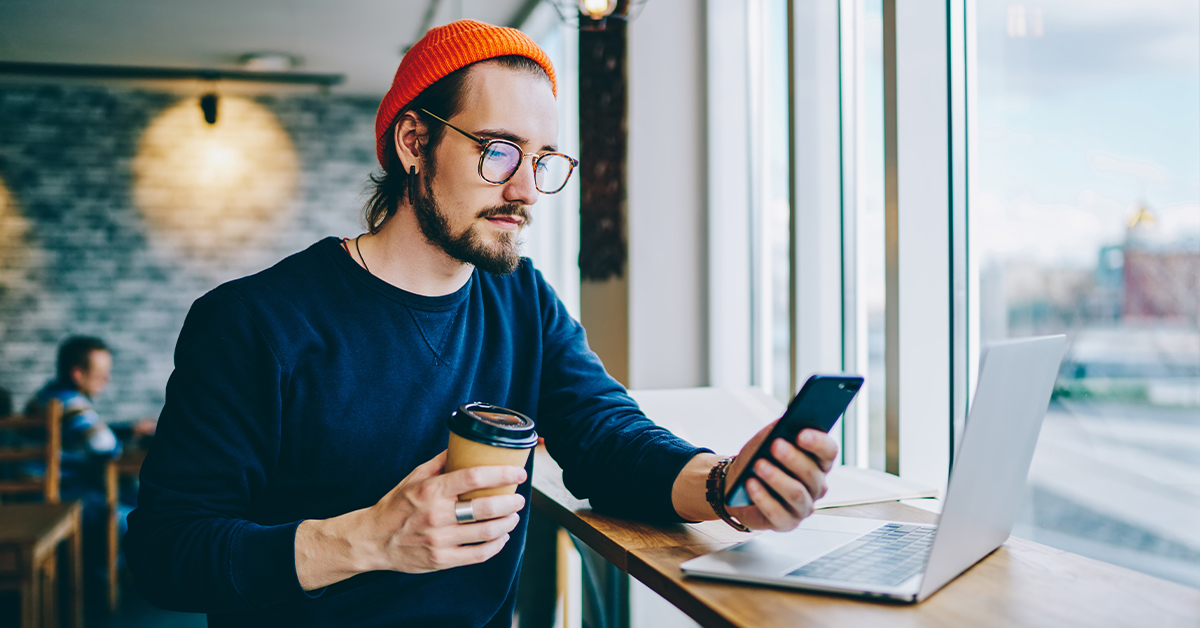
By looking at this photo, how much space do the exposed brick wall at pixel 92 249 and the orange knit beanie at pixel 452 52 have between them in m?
4.56

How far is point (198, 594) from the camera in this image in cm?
88

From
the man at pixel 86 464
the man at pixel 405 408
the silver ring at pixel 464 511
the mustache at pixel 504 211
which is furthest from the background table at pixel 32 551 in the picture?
the silver ring at pixel 464 511

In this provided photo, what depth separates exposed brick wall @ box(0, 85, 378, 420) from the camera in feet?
17.0

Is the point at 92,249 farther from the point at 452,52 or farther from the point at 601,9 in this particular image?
the point at 452,52

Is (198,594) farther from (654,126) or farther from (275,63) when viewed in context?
(275,63)

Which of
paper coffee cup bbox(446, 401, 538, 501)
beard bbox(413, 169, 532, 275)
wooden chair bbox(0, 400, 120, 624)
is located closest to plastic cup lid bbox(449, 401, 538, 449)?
paper coffee cup bbox(446, 401, 538, 501)

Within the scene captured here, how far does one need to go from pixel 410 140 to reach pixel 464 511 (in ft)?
2.27

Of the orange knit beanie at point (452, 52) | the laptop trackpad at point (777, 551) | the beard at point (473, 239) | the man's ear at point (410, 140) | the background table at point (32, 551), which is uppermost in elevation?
the orange knit beanie at point (452, 52)

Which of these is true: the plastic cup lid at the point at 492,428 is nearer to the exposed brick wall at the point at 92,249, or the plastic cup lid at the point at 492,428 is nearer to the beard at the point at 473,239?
the beard at the point at 473,239

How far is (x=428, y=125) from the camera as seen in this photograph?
4.01 feet

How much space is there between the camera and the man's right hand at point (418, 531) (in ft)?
2.58

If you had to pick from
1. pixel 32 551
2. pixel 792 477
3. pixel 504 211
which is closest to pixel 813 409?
pixel 792 477

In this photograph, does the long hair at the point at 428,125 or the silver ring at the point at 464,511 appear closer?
the silver ring at the point at 464,511

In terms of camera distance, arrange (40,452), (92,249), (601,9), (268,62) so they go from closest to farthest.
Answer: (601,9) → (40,452) → (268,62) → (92,249)
